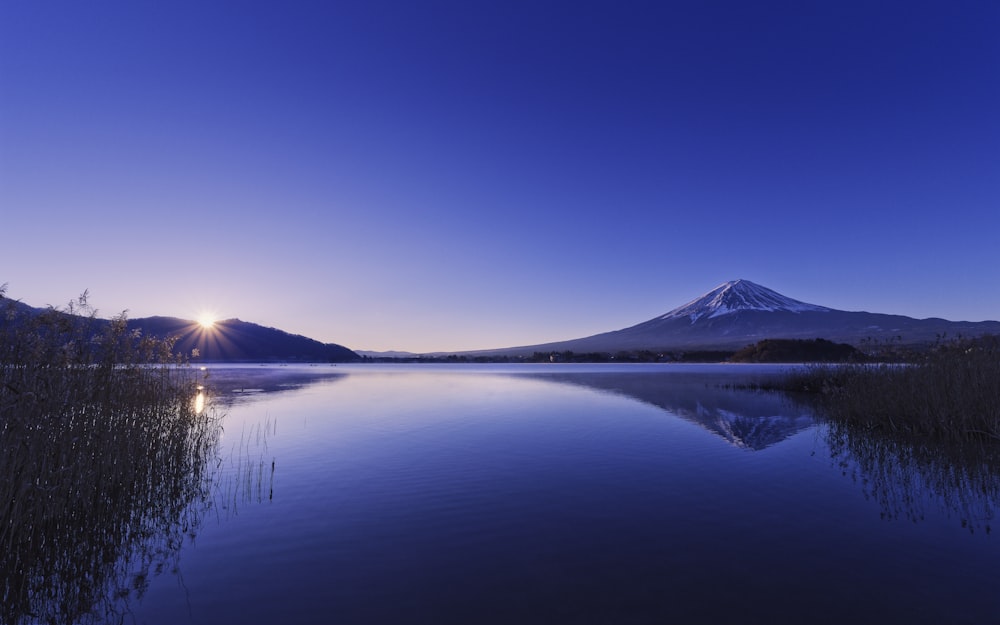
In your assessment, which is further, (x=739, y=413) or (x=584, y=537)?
(x=739, y=413)

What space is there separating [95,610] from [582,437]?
1452 centimetres

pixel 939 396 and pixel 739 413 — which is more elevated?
pixel 939 396

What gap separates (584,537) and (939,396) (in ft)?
50.3

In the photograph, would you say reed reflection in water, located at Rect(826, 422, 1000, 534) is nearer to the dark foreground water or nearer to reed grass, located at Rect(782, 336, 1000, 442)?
the dark foreground water

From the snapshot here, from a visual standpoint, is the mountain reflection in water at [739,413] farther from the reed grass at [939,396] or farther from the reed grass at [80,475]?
the reed grass at [80,475]

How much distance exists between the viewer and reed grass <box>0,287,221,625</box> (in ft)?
20.2

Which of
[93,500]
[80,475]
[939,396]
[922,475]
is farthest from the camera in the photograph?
[939,396]

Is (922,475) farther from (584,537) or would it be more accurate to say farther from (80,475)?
(80,475)

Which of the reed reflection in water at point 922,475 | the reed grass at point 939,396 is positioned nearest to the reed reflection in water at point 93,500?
the reed reflection in water at point 922,475

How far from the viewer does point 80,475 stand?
783cm

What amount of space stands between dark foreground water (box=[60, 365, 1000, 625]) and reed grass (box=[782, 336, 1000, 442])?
240cm

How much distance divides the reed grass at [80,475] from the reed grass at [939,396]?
70.5 ft

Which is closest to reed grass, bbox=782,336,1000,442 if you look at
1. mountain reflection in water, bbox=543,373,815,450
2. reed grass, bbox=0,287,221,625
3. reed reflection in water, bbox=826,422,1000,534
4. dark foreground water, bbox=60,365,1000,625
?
reed reflection in water, bbox=826,422,1000,534

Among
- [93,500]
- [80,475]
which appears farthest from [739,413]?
[80,475]
